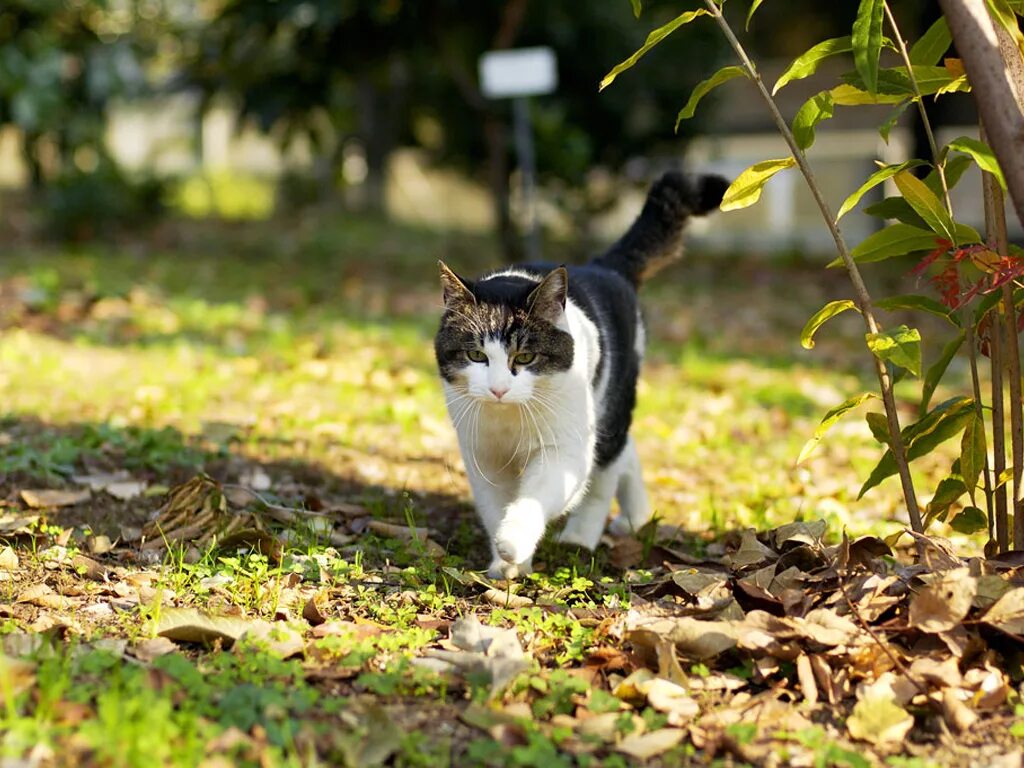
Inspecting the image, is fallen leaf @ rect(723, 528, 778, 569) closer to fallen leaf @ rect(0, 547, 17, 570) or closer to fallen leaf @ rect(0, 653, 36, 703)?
fallen leaf @ rect(0, 653, 36, 703)

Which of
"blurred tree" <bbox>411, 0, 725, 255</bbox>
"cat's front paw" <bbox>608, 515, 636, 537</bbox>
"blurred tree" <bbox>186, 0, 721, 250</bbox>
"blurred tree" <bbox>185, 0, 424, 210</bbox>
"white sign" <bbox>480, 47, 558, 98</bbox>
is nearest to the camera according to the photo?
"cat's front paw" <bbox>608, 515, 636, 537</bbox>

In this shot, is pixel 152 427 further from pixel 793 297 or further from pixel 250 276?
pixel 793 297

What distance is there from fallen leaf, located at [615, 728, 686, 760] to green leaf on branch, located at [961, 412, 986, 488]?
45.1 inches

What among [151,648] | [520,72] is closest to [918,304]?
[151,648]

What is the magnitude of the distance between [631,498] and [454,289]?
3.85 feet

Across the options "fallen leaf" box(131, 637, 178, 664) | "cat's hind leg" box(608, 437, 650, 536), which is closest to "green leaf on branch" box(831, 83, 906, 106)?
"cat's hind leg" box(608, 437, 650, 536)

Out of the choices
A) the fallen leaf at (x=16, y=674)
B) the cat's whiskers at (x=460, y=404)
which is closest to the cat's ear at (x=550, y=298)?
the cat's whiskers at (x=460, y=404)

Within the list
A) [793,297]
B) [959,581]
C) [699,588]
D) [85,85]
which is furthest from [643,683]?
[85,85]

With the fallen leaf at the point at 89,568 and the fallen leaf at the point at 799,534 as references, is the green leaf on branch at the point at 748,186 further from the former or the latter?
the fallen leaf at the point at 89,568

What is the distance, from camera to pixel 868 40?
8.25 ft

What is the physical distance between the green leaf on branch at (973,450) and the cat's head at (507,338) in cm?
109

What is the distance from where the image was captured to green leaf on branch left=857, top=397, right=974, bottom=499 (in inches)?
113

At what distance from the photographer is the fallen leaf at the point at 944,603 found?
2.46 metres

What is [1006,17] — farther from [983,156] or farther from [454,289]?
[454,289]
